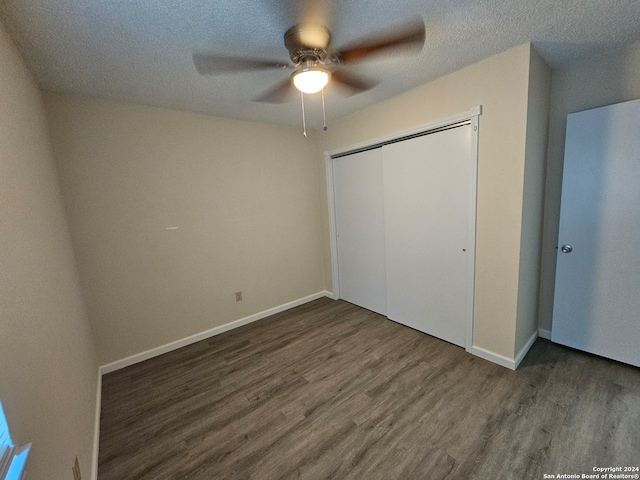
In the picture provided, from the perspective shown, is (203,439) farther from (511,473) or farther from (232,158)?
(232,158)

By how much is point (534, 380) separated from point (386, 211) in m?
1.85

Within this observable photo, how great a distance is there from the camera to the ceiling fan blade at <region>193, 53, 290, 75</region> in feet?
4.76

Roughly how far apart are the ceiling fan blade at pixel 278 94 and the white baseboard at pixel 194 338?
2367 millimetres

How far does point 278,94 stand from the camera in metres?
2.14

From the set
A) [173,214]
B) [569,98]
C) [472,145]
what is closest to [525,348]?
[472,145]

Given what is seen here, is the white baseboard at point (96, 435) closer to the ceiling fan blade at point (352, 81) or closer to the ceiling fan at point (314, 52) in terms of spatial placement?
the ceiling fan at point (314, 52)

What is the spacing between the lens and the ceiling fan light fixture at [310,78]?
148 centimetres

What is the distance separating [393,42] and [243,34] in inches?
33.2

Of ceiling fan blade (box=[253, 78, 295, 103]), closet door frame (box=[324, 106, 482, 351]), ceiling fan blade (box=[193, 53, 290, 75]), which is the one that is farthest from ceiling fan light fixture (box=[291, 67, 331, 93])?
closet door frame (box=[324, 106, 482, 351])

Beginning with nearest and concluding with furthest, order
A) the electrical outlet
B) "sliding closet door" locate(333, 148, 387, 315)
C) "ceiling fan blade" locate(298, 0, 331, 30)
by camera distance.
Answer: the electrical outlet, "ceiling fan blade" locate(298, 0, 331, 30), "sliding closet door" locate(333, 148, 387, 315)

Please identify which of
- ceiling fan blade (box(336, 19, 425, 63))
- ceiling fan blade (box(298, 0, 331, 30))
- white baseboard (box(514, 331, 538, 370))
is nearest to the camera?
ceiling fan blade (box(298, 0, 331, 30))

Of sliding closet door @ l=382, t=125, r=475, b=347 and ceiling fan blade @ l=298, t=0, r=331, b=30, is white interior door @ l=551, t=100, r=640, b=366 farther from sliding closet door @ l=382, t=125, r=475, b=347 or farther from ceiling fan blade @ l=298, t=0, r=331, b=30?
ceiling fan blade @ l=298, t=0, r=331, b=30

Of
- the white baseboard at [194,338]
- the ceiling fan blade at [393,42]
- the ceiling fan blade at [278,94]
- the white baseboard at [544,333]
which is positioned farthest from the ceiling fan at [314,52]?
the white baseboard at [544,333]

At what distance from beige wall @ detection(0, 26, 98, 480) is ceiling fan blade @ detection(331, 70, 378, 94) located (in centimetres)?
179
